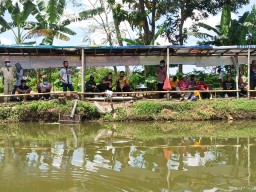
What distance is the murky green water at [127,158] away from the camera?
512 centimetres

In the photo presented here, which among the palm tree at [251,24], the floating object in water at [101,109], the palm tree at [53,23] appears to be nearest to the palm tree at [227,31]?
the palm tree at [251,24]

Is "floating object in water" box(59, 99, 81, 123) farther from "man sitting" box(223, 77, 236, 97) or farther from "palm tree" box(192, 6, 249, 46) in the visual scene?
"palm tree" box(192, 6, 249, 46)

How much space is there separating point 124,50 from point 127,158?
7.99 meters

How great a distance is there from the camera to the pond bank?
1180cm

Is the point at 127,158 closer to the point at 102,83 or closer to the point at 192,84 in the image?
the point at 102,83

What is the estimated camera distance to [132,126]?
1098 centimetres

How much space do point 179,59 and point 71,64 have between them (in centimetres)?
434

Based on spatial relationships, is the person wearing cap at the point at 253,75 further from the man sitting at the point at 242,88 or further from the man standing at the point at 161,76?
the man standing at the point at 161,76

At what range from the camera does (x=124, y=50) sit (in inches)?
559

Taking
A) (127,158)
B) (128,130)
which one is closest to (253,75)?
(128,130)

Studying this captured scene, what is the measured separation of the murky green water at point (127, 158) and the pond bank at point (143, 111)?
1204mm

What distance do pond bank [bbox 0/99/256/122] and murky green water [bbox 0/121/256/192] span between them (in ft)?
3.95

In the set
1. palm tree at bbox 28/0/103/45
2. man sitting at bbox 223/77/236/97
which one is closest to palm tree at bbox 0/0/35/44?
palm tree at bbox 28/0/103/45

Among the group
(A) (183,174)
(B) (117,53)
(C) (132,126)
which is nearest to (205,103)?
(C) (132,126)
